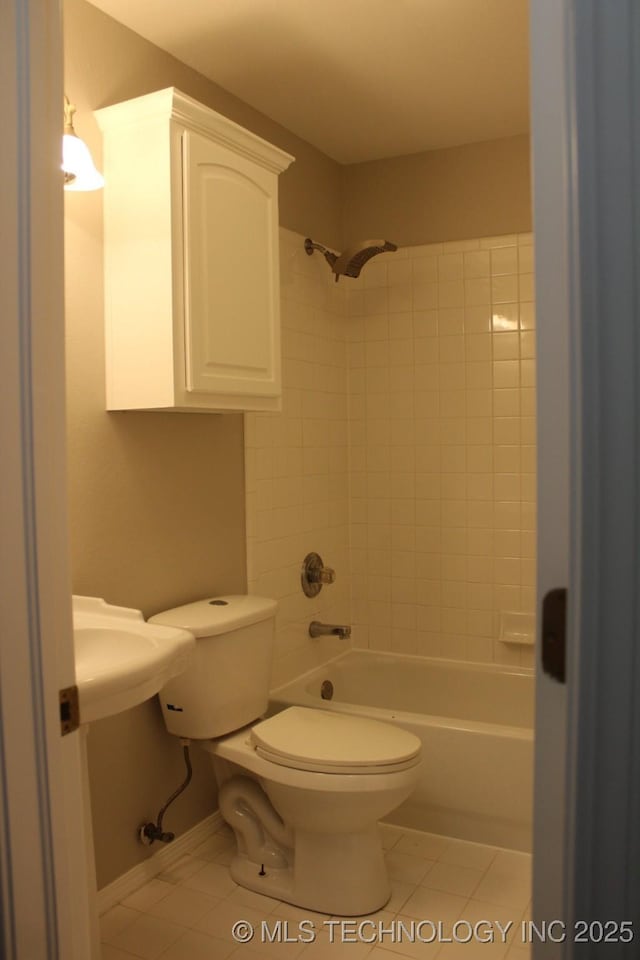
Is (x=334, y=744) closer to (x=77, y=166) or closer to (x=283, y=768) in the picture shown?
(x=283, y=768)

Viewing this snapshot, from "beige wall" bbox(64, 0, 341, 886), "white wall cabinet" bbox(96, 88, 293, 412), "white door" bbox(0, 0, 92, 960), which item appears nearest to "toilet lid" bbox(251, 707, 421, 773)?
"beige wall" bbox(64, 0, 341, 886)

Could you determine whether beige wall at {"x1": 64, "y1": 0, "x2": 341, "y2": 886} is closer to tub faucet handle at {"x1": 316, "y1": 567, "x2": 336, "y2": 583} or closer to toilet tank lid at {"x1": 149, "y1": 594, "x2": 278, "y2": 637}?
toilet tank lid at {"x1": 149, "y1": 594, "x2": 278, "y2": 637}

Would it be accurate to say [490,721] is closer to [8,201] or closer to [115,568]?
[115,568]

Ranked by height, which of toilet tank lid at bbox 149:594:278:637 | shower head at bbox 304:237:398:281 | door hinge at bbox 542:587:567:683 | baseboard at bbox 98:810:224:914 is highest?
shower head at bbox 304:237:398:281

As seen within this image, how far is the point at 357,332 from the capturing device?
3.53m

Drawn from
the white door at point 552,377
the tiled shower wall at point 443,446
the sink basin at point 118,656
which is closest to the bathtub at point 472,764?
the tiled shower wall at point 443,446

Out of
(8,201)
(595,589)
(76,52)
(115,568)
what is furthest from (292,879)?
(76,52)

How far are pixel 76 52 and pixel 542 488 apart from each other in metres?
1.95

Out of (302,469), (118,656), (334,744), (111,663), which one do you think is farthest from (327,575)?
(111,663)

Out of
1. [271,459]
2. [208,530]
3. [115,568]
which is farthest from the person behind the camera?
[271,459]

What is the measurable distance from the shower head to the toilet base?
2.09 metres

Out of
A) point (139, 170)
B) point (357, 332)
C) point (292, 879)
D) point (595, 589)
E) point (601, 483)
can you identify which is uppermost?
point (139, 170)

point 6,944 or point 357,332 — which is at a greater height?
point 357,332

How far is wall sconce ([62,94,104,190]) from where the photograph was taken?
1.89 metres
